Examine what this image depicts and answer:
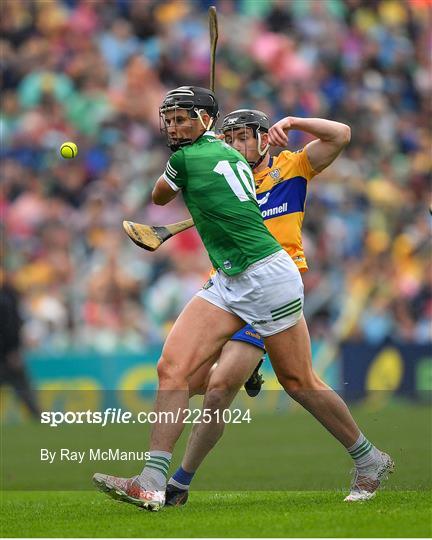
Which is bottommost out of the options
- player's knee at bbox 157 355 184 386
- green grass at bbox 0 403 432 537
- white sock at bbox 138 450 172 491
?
green grass at bbox 0 403 432 537

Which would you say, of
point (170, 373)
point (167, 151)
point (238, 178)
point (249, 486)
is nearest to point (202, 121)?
point (238, 178)

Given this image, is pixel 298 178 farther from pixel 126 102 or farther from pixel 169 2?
pixel 169 2

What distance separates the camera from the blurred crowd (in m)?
15.8

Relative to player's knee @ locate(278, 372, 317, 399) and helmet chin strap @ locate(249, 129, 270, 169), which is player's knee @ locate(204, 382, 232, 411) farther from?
helmet chin strap @ locate(249, 129, 270, 169)

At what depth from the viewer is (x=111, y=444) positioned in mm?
11602

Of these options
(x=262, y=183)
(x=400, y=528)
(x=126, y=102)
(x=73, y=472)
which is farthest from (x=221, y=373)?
(x=126, y=102)

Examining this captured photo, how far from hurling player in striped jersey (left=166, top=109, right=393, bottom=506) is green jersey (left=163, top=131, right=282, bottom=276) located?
0.46 m

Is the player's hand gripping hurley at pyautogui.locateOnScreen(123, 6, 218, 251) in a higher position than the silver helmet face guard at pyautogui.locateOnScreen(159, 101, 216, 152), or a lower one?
lower

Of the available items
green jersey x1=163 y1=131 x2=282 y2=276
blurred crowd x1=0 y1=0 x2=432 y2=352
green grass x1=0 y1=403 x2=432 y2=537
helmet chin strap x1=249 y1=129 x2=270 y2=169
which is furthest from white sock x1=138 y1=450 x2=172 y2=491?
blurred crowd x1=0 y1=0 x2=432 y2=352

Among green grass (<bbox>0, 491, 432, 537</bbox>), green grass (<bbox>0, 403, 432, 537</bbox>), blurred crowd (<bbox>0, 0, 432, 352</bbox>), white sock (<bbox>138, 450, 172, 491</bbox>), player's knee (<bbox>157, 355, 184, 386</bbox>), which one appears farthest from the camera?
blurred crowd (<bbox>0, 0, 432, 352</bbox>)

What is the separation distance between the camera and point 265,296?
23.4 ft

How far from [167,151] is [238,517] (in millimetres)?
11390

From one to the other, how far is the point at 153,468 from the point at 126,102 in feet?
39.9

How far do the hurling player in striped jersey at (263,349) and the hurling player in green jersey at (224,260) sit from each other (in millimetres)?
225
